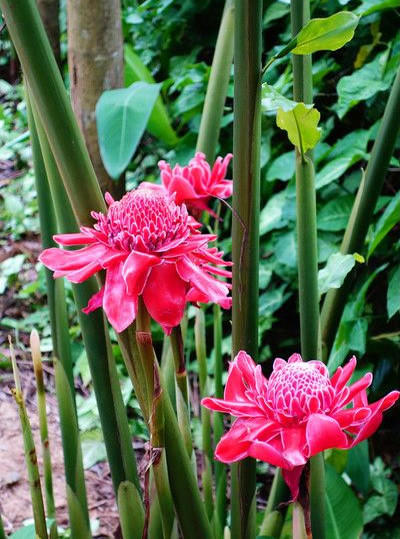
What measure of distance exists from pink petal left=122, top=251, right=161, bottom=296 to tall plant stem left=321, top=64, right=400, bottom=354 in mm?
229

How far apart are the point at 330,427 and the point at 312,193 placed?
0.18 m

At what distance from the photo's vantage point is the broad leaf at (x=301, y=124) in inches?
16.3

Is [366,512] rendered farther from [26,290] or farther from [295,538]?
[26,290]

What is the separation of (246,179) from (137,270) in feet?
0.33

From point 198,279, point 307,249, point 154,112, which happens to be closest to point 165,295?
point 198,279

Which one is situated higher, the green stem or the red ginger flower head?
the red ginger flower head

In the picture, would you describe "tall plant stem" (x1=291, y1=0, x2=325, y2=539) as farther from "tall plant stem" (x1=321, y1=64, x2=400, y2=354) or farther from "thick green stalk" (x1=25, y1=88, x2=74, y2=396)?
"thick green stalk" (x1=25, y1=88, x2=74, y2=396)

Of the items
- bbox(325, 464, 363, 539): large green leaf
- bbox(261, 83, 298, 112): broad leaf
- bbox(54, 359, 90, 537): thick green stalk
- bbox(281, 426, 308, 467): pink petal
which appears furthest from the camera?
bbox(325, 464, 363, 539): large green leaf

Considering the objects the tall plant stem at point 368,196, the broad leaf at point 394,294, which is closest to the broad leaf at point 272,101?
the tall plant stem at point 368,196

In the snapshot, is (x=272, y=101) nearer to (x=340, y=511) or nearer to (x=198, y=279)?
(x=198, y=279)

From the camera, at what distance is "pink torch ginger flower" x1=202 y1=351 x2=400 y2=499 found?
31 centimetres

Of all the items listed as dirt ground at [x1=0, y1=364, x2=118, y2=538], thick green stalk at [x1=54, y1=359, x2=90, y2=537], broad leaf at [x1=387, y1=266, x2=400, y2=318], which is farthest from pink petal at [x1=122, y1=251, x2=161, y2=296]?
dirt ground at [x1=0, y1=364, x2=118, y2=538]

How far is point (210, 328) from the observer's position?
4.52 ft

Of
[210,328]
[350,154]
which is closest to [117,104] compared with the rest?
[350,154]
